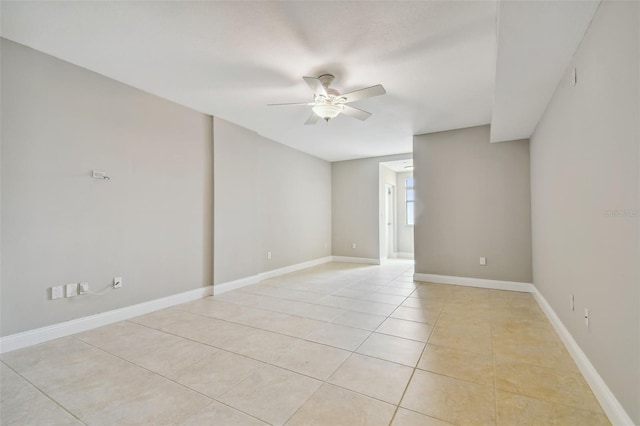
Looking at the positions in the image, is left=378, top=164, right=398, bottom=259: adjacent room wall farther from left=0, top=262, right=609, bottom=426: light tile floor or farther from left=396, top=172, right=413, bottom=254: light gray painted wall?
left=0, top=262, right=609, bottom=426: light tile floor

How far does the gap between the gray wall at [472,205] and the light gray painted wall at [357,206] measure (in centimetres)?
174

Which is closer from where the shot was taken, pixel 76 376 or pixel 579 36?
pixel 579 36

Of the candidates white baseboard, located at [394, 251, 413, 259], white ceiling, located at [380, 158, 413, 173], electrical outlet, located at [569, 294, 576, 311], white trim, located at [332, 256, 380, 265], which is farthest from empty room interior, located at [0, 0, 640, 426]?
white baseboard, located at [394, 251, 413, 259]

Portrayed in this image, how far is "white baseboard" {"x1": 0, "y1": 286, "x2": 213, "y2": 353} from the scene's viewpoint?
2.42m

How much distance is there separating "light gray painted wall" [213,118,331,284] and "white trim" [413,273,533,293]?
267 centimetres

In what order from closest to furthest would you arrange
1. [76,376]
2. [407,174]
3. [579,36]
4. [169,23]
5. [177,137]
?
1. [579,36]
2. [76,376]
3. [169,23]
4. [177,137]
5. [407,174]

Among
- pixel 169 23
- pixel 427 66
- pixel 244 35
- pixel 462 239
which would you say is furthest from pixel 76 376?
pixel 462 239

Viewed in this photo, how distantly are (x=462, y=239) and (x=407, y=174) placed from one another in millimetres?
3830

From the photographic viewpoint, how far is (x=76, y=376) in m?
2.02

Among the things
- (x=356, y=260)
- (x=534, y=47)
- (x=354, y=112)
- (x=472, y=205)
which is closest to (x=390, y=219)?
(x=356, y=260)

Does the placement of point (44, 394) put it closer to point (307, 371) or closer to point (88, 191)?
point (307, 371)

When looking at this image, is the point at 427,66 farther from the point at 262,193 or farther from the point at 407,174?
the point at 407,174

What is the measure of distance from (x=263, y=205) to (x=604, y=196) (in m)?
4.62

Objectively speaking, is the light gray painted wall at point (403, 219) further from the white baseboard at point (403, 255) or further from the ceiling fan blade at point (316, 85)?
the ceiling fan blade at point (316, 85)
